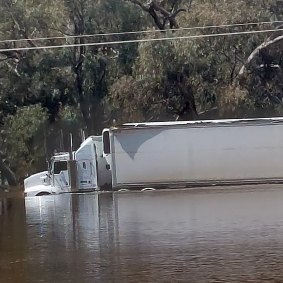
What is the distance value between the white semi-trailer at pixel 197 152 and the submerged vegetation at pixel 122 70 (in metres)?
6.35

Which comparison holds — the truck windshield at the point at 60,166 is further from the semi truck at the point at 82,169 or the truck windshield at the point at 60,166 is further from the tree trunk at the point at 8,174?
the tree trunk at the point at 8,174

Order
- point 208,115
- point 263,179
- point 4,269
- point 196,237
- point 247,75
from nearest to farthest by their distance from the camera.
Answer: point 4,269 < point 196,237 < point 263,179 < point 247,75 < point 208,115

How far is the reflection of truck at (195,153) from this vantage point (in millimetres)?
32500

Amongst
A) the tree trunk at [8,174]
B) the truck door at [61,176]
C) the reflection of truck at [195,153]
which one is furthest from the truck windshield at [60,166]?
the tree trunk at [8,174]

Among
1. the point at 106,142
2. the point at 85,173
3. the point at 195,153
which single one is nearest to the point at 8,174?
the point at 85,173

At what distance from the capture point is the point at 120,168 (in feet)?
108

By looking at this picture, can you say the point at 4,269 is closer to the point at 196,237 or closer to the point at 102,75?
the point at 196,237

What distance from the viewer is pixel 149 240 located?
1653cm

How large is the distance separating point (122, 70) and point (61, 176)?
9.68 metres

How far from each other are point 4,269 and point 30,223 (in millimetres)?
8057

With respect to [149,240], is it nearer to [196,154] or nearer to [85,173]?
[196,154]

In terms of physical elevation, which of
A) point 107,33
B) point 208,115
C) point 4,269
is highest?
point 107,33

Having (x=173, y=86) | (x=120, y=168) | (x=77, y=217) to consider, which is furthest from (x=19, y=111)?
(x=77, y=217)

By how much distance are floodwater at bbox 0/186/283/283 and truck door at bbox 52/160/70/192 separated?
20.3 feet
